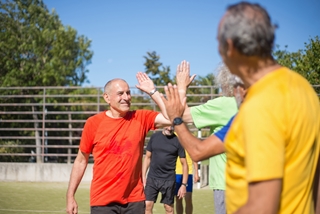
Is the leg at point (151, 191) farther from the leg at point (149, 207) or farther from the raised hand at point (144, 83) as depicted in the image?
the raised hand at point (144, 83)

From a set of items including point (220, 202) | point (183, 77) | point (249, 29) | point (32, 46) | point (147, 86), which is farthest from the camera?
point (32, 46)

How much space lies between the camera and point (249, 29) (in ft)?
A: 5.57

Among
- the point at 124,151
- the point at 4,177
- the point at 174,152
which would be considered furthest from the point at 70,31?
the point at 124,151

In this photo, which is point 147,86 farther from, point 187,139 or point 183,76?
point 187,139

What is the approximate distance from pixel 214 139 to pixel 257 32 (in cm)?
96

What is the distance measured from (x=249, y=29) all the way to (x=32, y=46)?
2937cm

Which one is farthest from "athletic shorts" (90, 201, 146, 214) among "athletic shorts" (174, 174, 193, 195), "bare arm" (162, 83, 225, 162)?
"athletic shorts" (174, 174, 193, 195)

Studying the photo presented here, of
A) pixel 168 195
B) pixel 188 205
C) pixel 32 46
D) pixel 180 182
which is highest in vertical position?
pixel 32 46

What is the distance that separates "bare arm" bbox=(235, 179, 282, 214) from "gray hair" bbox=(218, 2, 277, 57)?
0.49 m

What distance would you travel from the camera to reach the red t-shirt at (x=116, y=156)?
5.08 metres

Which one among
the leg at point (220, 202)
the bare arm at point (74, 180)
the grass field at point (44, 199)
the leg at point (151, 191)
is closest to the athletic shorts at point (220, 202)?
the leg at point (220, 202)

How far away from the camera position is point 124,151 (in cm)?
514

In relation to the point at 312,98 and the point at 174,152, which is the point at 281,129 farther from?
the point at 174,152

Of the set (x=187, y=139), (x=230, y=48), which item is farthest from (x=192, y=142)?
(x=230, y=48)
